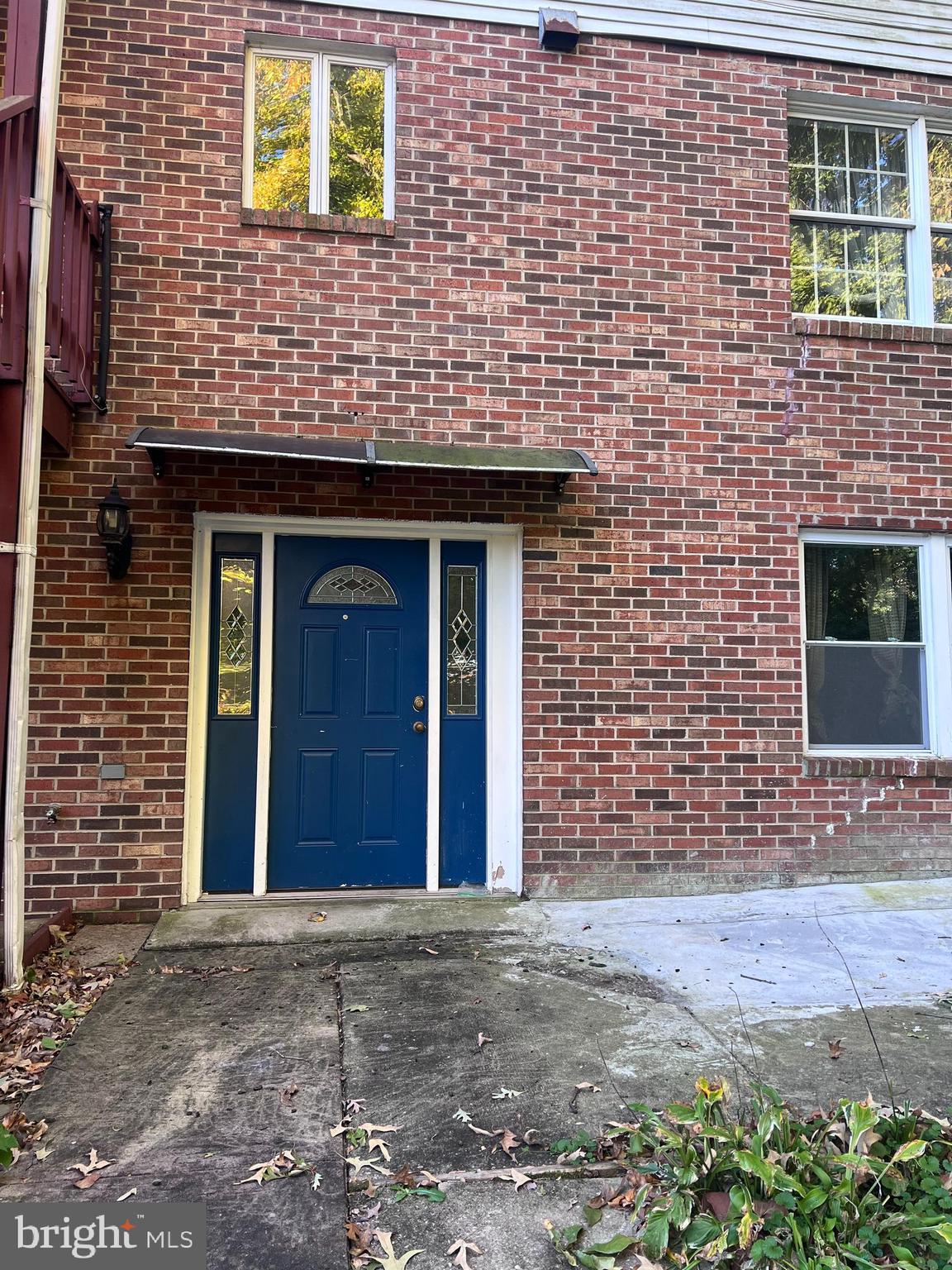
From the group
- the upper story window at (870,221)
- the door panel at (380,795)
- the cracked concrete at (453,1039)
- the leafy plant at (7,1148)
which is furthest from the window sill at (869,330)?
the leafy plant at (7,1148)

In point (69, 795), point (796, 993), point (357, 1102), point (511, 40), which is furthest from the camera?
point (511, 40)

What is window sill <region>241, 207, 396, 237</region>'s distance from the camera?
17.2ft

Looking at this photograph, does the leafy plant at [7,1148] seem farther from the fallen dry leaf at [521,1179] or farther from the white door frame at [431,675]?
the white door frame at [431,675]

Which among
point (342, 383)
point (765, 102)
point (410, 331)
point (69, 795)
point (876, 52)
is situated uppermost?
point (876, 52)

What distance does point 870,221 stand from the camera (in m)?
6.12

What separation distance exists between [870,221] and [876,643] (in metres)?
2.99

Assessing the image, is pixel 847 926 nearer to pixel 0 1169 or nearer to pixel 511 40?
pixel 0 1169

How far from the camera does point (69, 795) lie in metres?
4.86

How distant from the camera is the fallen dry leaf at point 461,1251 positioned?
2.16 meters

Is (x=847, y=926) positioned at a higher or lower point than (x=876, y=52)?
lower

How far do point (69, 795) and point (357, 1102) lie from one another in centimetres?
281

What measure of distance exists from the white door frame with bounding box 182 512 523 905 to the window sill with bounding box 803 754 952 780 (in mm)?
1958

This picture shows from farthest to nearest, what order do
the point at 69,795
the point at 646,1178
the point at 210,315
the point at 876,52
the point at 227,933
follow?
the point at 876,52, the point at 210,315, the point at 69,795, the point at 227,933, the point at 646,1178

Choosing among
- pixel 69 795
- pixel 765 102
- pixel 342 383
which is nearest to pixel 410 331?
pixel 342 383
